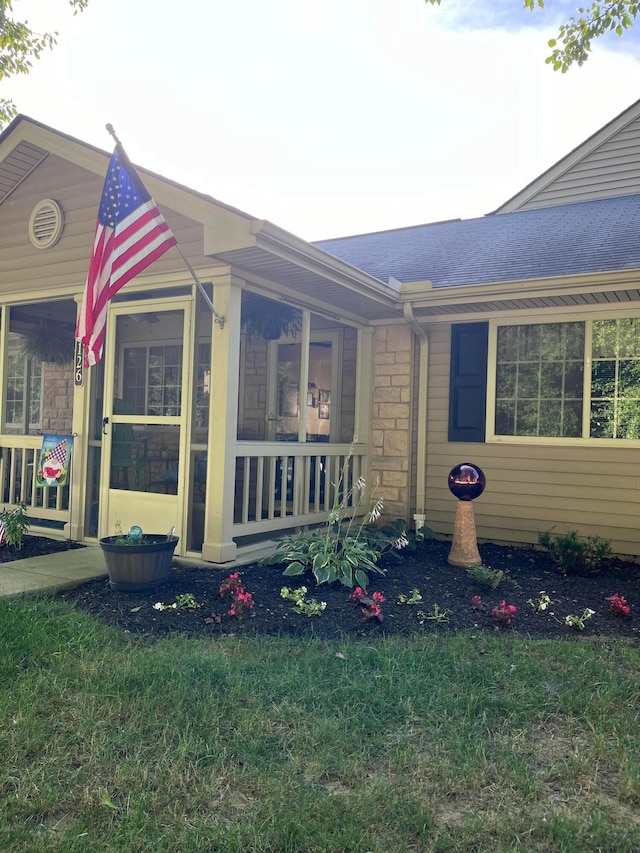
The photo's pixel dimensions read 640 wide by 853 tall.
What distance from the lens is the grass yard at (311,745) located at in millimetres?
1849

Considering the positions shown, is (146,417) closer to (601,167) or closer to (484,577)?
(484,577)

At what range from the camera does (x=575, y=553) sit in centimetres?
518

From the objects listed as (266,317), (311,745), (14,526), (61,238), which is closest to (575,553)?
(266,317)

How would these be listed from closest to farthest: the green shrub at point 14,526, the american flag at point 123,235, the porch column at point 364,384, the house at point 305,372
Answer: the american flag at point 123,235 → the house at point 305,372 → the green shrub at point 14,526 → the porch column at point 364,384

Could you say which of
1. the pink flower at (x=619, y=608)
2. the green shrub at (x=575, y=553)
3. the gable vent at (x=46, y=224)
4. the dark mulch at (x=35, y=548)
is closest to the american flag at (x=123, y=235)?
the gable vent at (x=46, y=224)

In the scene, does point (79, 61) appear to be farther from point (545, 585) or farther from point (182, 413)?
point (545, 585)

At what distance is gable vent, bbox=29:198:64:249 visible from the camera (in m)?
5.77

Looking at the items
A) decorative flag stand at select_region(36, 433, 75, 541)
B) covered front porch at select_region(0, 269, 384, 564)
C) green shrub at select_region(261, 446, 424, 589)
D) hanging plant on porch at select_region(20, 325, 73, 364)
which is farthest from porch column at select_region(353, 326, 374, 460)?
hanging plant on porch at select_region(20, 325, 73, 364)

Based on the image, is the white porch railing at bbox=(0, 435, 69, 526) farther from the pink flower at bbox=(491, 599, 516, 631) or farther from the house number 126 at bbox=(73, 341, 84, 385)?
the pink flower at bbox=(491, 599, 516, 631)

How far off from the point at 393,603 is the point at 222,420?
1776 mm

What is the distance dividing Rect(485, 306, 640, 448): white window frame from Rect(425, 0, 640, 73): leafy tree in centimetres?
240

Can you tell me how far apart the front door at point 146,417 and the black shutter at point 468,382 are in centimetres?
268

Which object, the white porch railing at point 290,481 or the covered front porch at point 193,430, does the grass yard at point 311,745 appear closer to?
the covered front porch at point 193,430

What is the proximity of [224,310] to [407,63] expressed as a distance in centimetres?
685
